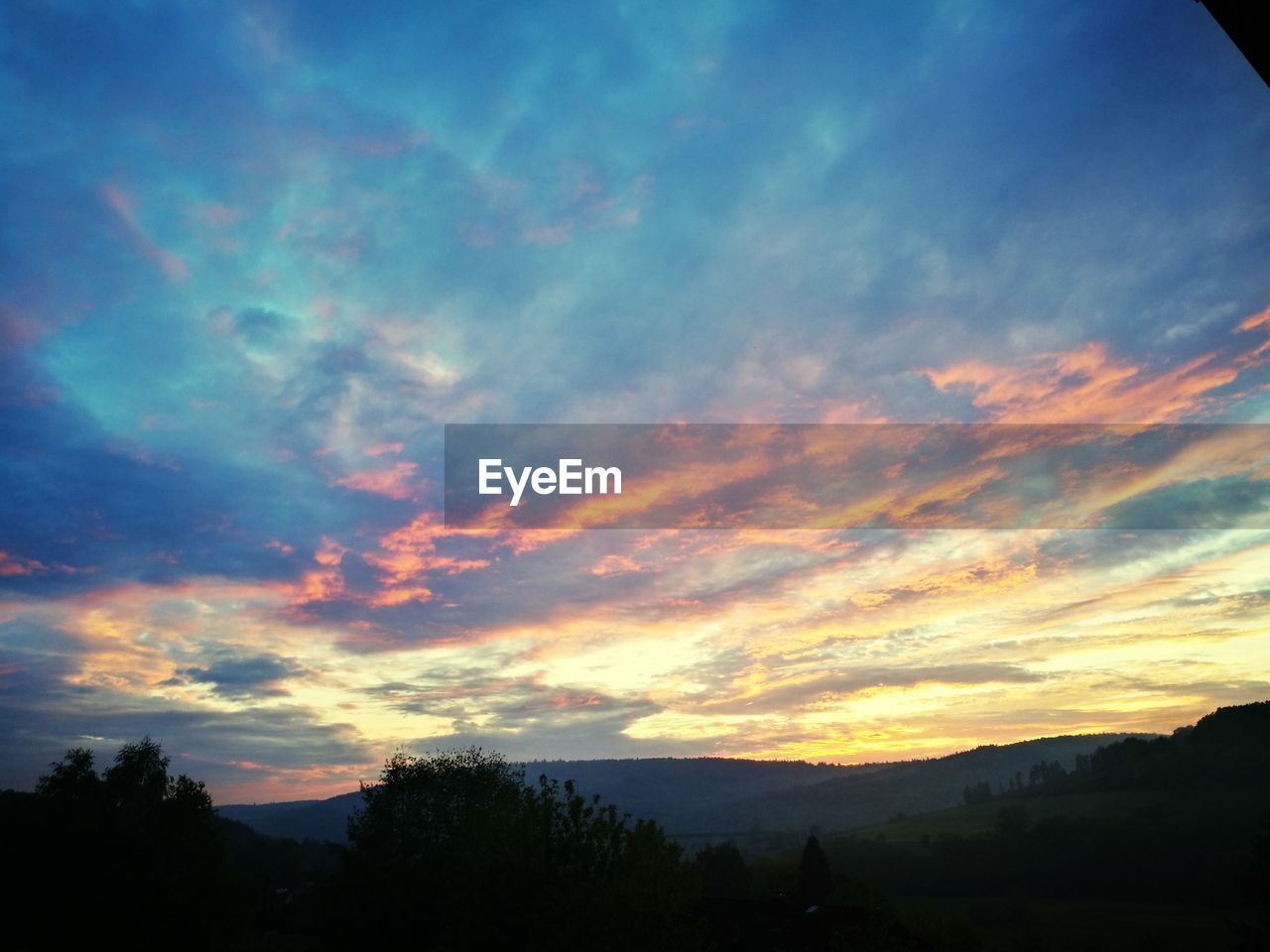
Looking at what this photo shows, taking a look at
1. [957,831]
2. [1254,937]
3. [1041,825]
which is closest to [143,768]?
[1254,937]

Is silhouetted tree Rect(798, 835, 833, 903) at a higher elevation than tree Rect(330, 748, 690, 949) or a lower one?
lower

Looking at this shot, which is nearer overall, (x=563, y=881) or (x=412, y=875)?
(x=563, y=881)

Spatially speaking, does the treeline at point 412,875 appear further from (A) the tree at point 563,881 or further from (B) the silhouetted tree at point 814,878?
(B) the silhouetted tree at point 814,878

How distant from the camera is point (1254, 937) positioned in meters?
72.6

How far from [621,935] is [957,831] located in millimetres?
201370

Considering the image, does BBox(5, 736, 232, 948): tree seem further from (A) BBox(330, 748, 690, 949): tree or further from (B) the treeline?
(A) BBox(330, 748, 690, 949): tree

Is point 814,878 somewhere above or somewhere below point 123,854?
below

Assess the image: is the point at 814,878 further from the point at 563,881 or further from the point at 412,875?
the point at 563,881

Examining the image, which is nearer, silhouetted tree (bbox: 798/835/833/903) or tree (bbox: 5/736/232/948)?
tree (bbox: 5/736/232/948)

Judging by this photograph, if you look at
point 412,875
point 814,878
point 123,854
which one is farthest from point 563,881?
point 814,878

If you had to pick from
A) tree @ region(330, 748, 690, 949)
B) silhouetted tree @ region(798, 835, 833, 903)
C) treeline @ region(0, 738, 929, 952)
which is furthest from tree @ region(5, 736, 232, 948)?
silhouetted tree @ region(798, 835, 833, 903)

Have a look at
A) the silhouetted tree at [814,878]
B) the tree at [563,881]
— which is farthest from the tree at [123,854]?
the silhouetted tree at [814,878]

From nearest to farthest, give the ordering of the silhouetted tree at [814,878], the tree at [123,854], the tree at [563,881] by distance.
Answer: the tree at [563,881], the tree at [123,854], the silhouetted tree at [814,878]

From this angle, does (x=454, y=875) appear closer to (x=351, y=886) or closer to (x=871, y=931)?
(x=351, y=886)
